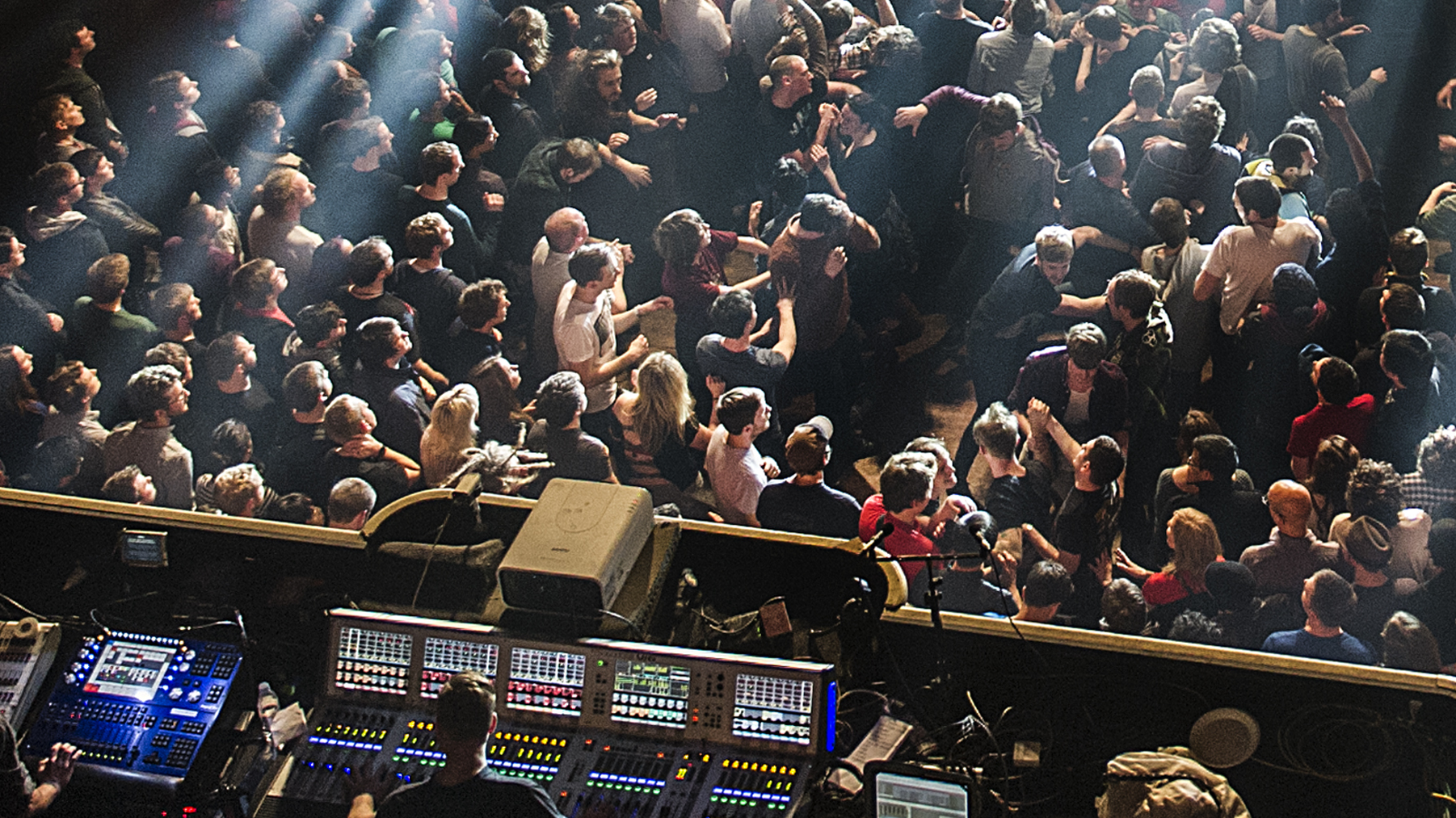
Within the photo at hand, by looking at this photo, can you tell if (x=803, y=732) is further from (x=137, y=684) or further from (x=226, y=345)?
(x=226, y=345)

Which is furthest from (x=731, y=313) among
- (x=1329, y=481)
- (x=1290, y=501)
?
(x=1329, y=481)

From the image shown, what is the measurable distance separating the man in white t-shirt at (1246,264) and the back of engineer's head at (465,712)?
3.16m

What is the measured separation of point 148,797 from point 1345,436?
171 inches

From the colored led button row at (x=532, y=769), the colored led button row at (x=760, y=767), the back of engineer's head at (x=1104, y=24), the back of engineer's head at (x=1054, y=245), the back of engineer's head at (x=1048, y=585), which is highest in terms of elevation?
the back of engineer's head at (x=1104, y=24)

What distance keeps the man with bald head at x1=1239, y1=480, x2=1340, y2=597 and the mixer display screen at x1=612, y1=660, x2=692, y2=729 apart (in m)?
2.36

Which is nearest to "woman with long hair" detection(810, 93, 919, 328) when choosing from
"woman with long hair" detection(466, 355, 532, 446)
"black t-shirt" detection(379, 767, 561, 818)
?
"woman with long hair" detection(466, 355, 532, 446)

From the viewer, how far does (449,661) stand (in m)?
4.17

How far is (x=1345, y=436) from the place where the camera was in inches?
203

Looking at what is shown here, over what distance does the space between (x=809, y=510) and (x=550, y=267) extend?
1601mm

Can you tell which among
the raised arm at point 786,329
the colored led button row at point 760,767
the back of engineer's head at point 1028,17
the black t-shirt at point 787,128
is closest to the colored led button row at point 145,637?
the colored led button row at point 760,767

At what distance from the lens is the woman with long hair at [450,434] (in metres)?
5.90

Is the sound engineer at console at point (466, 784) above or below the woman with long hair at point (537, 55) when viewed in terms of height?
below

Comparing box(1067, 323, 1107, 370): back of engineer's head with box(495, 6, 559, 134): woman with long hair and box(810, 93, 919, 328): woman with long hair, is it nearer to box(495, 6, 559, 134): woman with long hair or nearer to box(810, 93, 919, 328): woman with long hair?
box(810, 93, 919, 328): woman with long hair

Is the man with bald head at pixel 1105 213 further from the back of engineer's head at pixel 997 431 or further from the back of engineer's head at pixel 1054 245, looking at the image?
the back of engineer's head at pixel 997 431
